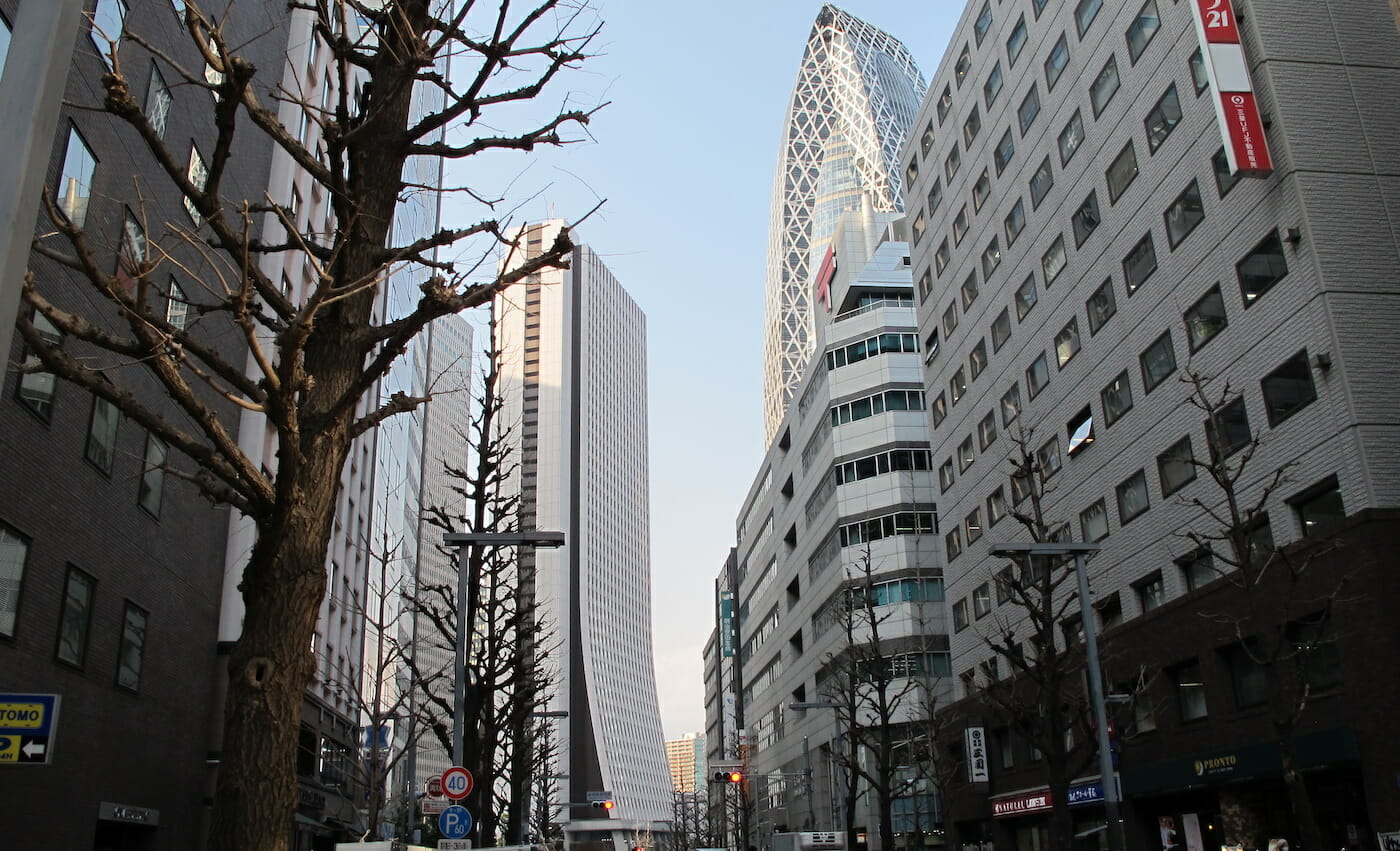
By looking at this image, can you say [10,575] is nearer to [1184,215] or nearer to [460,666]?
[460,666]

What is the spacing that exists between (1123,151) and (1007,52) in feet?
40.2

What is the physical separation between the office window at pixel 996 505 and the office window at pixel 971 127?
52.7 ft

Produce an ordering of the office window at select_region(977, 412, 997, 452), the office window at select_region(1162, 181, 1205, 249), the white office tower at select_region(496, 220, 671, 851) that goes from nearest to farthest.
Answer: the office window at select_region(1162, 181, 1205, 249) < the office window at select_region(977, 412, 997, 452) < the white office tower at select_region(496, 220, 671, 851)

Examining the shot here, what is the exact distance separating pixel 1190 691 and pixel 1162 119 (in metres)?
16.6

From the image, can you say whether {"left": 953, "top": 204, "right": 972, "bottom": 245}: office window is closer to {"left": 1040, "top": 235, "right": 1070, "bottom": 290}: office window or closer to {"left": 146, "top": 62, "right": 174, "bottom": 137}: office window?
{"left": 1040, "top": 235, "right": 1070, "bottom": 290}: office window

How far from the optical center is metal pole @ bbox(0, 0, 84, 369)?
379 cm

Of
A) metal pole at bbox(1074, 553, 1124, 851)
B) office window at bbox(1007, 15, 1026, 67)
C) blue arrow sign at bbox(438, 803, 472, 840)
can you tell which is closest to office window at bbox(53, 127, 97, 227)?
blue arrow sign at bbox(438, 803, 472, 840)

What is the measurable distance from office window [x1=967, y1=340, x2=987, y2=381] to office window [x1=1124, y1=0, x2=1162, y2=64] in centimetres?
1560

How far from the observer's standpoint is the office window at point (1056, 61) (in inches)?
1540

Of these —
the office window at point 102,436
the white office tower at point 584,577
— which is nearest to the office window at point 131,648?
the office window at point 102,436

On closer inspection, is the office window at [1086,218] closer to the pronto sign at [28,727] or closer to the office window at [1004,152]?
the office window at [1004,152]

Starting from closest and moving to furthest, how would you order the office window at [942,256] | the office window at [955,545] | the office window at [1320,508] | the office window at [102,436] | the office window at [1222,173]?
1. the office window at [102,436]
2. the office window at [1320,508]
3. the office window at [1222,173]
4. the office window at [955,545]
5. the office window at [942,256]

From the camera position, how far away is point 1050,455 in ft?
131

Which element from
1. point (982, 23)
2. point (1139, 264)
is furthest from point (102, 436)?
point (982, 23)
